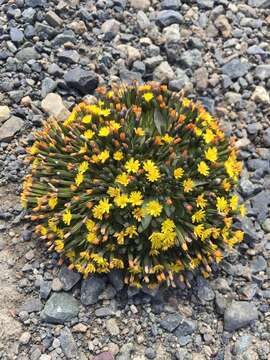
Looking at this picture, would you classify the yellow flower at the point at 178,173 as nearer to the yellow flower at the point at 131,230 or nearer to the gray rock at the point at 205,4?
the yellow flower at the point at 131,230

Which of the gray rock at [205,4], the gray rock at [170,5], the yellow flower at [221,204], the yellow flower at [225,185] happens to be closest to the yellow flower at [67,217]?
the yellow flower at [221,204]

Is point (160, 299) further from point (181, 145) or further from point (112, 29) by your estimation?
point (112, 29)

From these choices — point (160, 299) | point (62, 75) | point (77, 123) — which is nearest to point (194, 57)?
point (62, 75)

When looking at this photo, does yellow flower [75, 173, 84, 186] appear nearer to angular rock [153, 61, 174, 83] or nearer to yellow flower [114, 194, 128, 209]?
yellow flower [114, 194, 128, 209]

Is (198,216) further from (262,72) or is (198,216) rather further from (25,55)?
(25,55)

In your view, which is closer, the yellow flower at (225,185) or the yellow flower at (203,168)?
the yellow flower at (203,168)

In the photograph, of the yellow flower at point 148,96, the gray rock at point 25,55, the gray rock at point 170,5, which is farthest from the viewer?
the gray rock at point 170,5

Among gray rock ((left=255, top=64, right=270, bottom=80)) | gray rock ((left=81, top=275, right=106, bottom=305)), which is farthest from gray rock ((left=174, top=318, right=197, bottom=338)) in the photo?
gray rock ((left=255, top=64, right=270, bottom=80))
